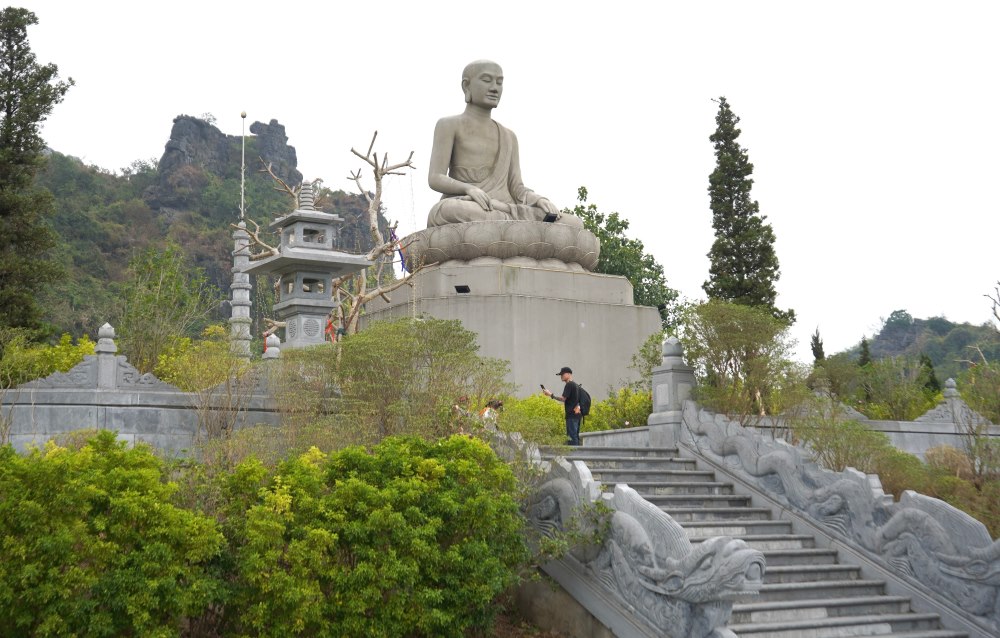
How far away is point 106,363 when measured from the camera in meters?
10.6

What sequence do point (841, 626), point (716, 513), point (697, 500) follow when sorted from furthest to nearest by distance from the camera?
point (697, 500)
point (716, 513)
point (841, 626)

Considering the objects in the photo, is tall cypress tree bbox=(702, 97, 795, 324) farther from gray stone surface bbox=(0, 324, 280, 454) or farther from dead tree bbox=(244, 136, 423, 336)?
gray stone surface bbox=(0, 324, 280, 454)

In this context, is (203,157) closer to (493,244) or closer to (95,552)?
(493,244)

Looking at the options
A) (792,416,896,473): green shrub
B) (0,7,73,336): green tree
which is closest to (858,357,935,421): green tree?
(792,416,896,473): green shrub

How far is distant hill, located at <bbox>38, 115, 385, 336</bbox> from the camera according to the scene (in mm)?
39938

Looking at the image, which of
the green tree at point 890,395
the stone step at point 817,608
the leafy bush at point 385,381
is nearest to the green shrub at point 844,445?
the stone step at point 817,608

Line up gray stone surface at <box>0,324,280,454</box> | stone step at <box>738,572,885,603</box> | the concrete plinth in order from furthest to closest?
1. the concrete plinth
2. gray stone surface at <box>0,324,280,454</box>
3. stone step at <box>738,572,885,603</box>

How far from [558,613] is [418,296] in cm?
886

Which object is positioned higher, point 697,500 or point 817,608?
point 697,500

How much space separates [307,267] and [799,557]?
6.68m

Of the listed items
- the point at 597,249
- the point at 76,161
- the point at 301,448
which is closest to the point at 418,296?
the point at 597,249

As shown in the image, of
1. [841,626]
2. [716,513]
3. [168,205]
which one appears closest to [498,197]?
[716,513]

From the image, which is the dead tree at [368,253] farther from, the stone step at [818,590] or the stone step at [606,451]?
the stone step at [818,590]

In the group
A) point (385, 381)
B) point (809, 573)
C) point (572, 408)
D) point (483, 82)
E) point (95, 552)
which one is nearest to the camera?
point (95, 552)
